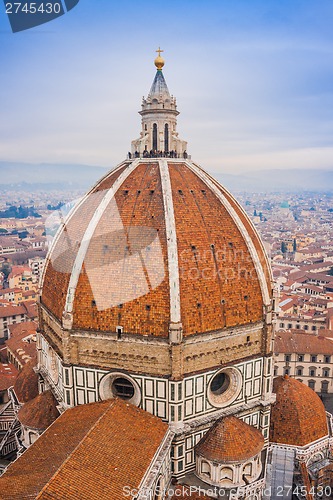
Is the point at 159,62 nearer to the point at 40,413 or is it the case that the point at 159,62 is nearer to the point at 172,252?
the point at 172,252

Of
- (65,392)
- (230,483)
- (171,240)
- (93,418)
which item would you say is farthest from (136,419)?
(171,240)

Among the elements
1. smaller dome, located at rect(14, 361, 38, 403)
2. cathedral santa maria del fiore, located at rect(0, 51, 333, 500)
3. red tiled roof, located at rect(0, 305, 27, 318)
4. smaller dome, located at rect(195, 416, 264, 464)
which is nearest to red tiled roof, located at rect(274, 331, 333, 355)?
cathedral santa maria del fiore, located at rect(0, 51, 333, 500)

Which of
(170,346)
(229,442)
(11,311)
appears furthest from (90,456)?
(11,311)

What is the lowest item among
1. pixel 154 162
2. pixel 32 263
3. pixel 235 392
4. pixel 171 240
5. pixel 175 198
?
pixel 32 263

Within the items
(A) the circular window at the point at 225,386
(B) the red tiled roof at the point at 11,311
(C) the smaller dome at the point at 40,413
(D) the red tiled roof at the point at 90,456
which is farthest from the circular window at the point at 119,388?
(B) the red tiled roof at the point at 11,311

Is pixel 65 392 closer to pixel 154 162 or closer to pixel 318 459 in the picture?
pixel 154 162

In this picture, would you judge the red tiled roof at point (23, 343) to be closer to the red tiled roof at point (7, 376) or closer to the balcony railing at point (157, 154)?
the red tiled roof at point (7, 376)
